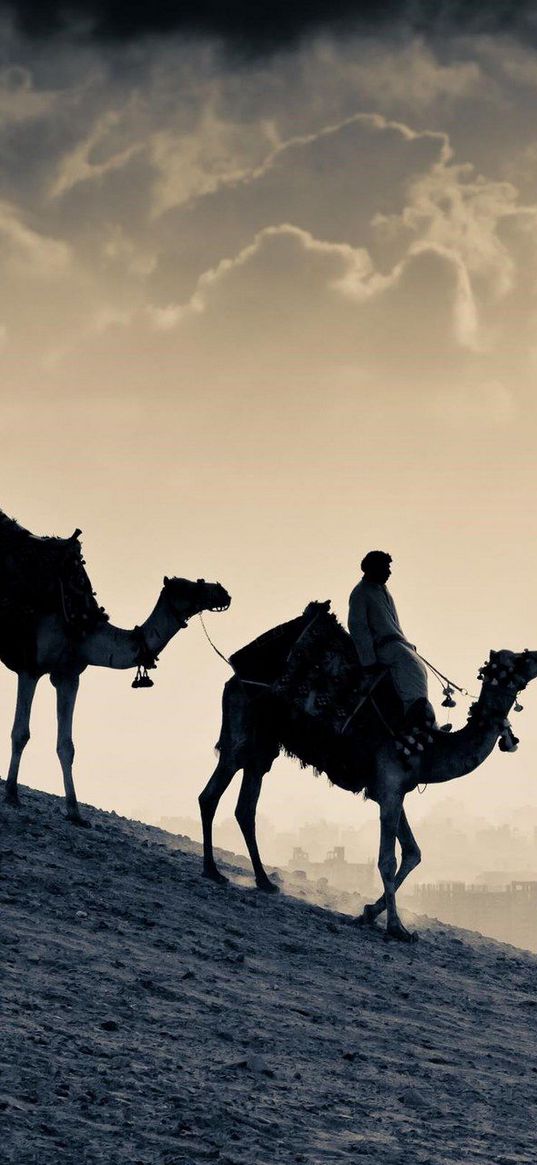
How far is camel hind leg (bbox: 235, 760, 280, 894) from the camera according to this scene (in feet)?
54.0

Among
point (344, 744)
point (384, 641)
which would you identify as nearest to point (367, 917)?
point (344, 744)

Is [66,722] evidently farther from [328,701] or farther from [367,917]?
[367,917]

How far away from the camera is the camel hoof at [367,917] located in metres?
16.0

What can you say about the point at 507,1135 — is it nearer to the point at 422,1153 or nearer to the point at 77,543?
the point at 422,1153

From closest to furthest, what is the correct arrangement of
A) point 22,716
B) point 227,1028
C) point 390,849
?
point 227,1028 → point 390,849 → point 22,716

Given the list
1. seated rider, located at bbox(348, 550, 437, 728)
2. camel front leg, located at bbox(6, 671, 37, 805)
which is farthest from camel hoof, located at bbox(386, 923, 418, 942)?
camel front leg, located at bbox(6, 671, 37, 805)

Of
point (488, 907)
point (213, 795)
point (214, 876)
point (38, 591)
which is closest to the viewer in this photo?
point (214, 876)

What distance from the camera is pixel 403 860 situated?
636 inches

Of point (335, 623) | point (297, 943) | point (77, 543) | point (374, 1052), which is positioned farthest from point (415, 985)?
point (77, 543)

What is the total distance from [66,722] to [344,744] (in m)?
3.07

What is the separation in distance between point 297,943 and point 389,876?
68.4 inches

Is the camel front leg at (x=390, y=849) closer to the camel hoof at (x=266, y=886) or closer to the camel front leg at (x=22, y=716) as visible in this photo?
the camel hoof at (x=266, y=886)

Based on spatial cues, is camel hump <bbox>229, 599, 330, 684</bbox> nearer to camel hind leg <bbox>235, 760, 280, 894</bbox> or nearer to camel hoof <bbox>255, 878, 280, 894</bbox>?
camel hind leg <bbox>235, 760, 280, 894</bbox>

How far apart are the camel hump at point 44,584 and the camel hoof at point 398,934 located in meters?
4.48
